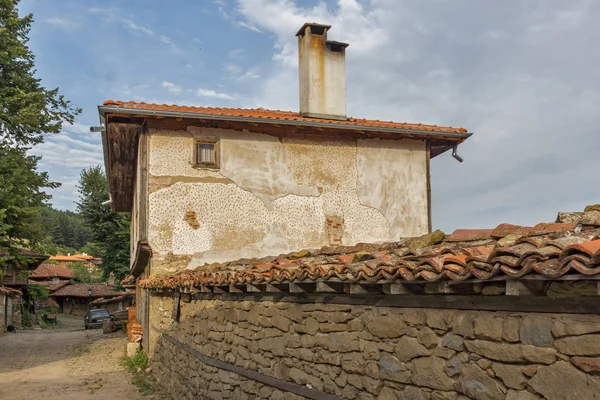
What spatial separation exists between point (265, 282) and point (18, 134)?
1309cm

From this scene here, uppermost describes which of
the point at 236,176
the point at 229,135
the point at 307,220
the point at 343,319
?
the point at 229,135

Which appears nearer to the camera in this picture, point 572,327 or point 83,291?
point 572,327

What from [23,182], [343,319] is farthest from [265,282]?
[23,182]

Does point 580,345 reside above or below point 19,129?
below

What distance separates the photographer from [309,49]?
12.5 metres

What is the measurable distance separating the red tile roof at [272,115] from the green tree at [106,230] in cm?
1638

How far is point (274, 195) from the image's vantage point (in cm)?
1165

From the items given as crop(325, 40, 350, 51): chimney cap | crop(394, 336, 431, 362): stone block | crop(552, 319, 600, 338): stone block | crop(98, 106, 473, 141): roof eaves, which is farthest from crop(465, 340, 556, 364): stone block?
crop(325, 40, 350, 51): chimney cap

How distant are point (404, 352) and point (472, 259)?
3.58 feet

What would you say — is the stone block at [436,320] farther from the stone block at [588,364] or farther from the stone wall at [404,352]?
the stone block at [588,364]

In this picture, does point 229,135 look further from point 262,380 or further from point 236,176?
point 262,380

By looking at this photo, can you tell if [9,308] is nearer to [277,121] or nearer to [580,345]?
[277,121]

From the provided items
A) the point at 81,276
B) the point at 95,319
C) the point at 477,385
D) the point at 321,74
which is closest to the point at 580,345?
the point at 477,385

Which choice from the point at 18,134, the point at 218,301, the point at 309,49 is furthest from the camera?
the point at 18,134
